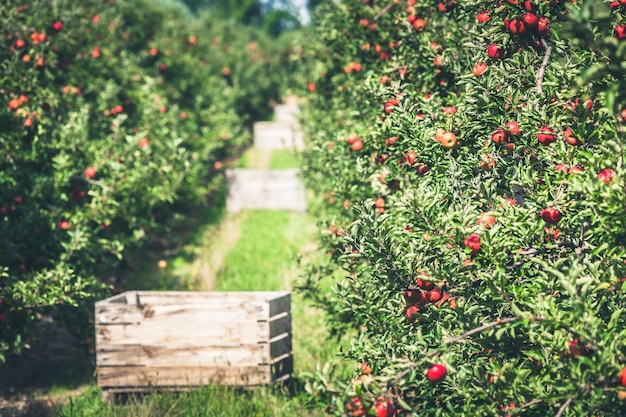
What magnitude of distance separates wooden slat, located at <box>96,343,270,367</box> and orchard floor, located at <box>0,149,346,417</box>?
12.4 inches

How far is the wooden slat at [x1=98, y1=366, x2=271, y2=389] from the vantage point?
5273mm

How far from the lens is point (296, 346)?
6473 mm

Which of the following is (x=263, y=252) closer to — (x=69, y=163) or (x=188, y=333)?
(x=69, y=163)

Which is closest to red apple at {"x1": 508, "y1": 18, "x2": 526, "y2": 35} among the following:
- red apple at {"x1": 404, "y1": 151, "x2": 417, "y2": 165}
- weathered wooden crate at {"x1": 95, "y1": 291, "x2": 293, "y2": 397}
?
red apple at {"x1": 404, "y1": 151, "x2": 417, "y2": 165}

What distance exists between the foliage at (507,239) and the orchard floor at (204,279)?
2.41 ft

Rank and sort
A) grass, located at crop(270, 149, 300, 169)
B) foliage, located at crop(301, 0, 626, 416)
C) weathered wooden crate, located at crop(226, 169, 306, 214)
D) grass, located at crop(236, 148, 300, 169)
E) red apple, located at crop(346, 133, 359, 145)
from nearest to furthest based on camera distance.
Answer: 1. foliage, located at crop(301, 0, 626, 416)
2. red apple, located at crop(346, 133, 359, 145)
3. weathered wooden crate, located at crop(226, 169, 306, 214)
4. grass, located at crop(270, 149, 300, 169)
5. grass, located at crop(236, 148, 300, 169)

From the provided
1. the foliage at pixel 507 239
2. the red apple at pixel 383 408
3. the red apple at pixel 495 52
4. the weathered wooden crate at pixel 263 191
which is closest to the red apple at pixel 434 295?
the foliage at pixel 507 239

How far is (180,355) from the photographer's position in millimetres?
5316

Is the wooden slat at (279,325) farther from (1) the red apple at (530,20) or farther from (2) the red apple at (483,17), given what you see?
(1) the red apple at (530,20)

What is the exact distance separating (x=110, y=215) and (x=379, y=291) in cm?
391

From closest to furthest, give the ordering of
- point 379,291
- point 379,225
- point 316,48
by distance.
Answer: point 379,225, point 379,291, point 316,48

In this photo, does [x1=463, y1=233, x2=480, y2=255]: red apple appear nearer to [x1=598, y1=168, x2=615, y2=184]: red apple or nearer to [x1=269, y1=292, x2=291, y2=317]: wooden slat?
[x1=598, y1=168, x2=615, y2=184]: red apple

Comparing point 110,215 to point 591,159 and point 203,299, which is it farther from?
point 591,159

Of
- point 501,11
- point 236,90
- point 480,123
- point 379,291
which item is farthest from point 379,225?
point 236,90
